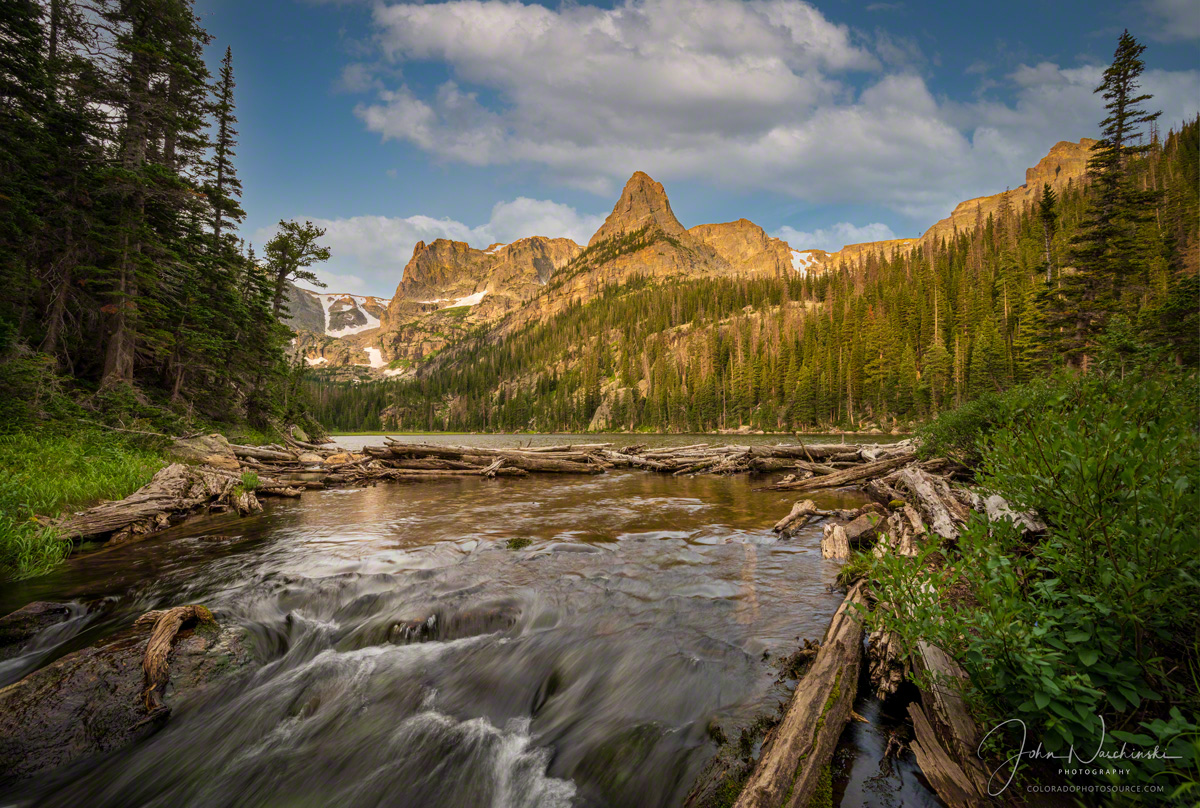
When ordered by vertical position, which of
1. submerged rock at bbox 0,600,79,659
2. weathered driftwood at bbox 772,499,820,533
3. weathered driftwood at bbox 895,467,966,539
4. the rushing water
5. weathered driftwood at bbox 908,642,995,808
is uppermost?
weathered driftwood at bbox 895,467,966,539

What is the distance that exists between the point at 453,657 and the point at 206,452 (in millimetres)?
16308

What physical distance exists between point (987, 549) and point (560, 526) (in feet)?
31.2

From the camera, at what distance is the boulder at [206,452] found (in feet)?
49.2

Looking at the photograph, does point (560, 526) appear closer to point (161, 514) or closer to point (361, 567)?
point (361, 567)

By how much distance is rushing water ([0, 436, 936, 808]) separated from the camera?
3.86 metres

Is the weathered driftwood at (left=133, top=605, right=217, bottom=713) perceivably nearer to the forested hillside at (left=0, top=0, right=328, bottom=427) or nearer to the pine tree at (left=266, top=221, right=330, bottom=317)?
the forested hillside at (left=0, top=0, right=328, bottom=427)

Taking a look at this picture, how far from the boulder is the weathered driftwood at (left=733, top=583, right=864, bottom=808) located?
19.1 m

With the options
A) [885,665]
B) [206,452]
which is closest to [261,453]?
[206,452]

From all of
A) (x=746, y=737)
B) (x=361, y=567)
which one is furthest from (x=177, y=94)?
(x=746, y=737)

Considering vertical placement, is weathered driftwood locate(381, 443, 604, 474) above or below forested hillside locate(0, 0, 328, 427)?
below

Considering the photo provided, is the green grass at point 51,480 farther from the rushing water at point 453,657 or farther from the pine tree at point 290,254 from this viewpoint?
the pine tree at point 290,254

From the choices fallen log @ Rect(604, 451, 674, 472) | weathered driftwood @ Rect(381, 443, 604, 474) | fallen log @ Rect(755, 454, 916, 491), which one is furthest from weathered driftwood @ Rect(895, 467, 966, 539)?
weathered driftwood @ Rect(381, 443, 604, 474)

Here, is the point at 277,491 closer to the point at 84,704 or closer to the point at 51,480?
the point at 51,480

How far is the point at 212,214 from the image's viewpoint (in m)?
23.8
